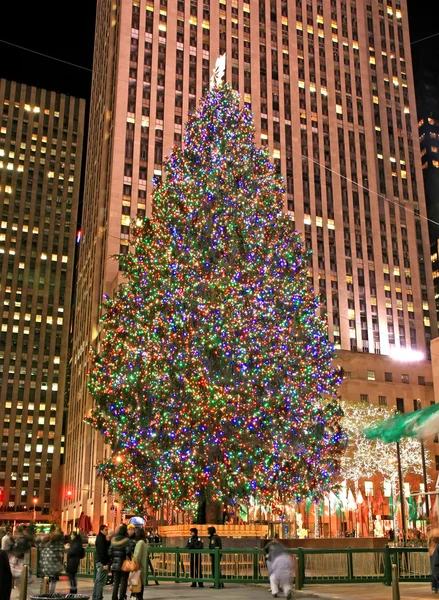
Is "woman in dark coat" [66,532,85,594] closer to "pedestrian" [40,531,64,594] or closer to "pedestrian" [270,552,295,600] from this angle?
"pedestrian" [40,531,64,594]

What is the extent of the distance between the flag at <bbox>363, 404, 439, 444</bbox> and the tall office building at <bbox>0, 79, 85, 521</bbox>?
364ft

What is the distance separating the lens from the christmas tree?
26094mm

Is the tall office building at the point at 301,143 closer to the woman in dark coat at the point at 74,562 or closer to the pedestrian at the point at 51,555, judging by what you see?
the woman in dark coat at the point at 74,562

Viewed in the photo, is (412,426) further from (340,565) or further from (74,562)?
(74,562)

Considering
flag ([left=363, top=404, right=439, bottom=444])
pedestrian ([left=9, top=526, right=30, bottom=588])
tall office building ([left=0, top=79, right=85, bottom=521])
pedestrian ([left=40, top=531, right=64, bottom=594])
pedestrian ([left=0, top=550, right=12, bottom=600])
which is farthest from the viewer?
tall office building ([left=0, top=79, right=85, bottom=521])

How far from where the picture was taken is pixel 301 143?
9050cm

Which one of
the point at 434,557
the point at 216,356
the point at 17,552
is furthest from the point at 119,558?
the point at 216,356

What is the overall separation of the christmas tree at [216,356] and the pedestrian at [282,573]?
8995 mm

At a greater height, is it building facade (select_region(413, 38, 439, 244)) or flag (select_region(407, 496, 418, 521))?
building facade (select_region(413, 38, 439, 244))

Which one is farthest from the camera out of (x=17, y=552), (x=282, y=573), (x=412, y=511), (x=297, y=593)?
(x=412, y=511)

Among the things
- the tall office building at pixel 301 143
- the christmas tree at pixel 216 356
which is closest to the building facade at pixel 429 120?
the tall office building at pixel 301 143

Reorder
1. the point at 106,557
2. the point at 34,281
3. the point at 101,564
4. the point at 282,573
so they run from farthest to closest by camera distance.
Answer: the point at 34,281 < the point at 282,573 < the point at 106,557 < the point at 101,564

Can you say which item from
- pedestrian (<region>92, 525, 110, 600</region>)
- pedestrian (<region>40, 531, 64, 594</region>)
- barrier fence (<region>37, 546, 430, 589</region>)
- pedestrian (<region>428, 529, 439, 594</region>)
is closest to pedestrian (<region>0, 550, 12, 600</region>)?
pedestrian (<region>92, 525, 110, 600</region>)

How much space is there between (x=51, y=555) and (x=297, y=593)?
644 cm
